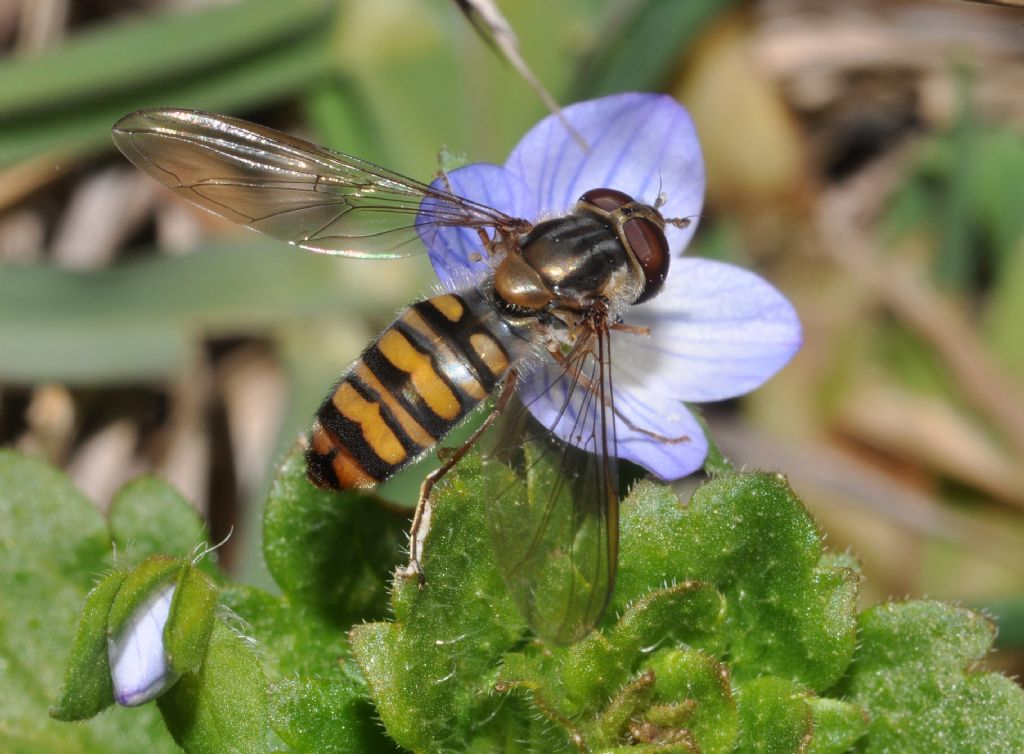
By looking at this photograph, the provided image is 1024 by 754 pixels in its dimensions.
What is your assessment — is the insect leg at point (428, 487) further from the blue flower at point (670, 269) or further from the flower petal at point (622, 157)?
→ the flower petal at point (622, 157)

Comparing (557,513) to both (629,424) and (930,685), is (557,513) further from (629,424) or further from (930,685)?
(930,685)

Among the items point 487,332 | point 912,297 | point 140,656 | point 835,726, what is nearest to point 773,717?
point 835,726

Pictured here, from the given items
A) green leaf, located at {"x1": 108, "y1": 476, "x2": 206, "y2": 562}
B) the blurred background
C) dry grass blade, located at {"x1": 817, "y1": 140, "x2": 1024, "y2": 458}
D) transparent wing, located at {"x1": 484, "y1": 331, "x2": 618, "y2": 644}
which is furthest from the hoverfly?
dry grass blade, located at {"x1": 817, "y1": 140, "x2": 1024, "y2": 458}

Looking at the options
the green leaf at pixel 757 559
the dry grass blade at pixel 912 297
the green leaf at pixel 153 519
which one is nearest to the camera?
the green leaf at pixel 757 559

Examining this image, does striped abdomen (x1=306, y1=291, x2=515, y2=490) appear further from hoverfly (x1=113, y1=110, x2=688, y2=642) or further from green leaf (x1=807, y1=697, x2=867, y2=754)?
green leaf (x1=807, y1=697, x2=867, y2=754)

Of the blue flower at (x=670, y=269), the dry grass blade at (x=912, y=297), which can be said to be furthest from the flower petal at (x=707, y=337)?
the dry grass blade at (x=912, y=297)

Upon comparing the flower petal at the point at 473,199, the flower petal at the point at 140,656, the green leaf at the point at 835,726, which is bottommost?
the green leaf at the point at 835,726
